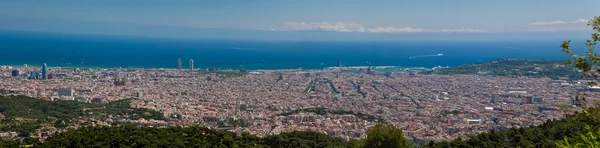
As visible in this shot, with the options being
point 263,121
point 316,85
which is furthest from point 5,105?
point 316,85

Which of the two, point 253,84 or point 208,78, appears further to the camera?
point 208,78

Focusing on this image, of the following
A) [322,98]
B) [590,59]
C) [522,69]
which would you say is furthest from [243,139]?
[522,69]

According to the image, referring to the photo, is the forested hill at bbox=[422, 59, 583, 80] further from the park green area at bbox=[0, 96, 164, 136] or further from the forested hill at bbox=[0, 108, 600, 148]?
the park green area at bbox=[0, 96, 164, 136]

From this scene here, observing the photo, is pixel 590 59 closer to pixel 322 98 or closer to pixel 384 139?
pixel 384 139

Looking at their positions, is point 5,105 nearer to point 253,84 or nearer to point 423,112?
point 423,112

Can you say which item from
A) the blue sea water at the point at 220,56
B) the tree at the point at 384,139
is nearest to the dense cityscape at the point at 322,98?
the tree at the point at 384,139
